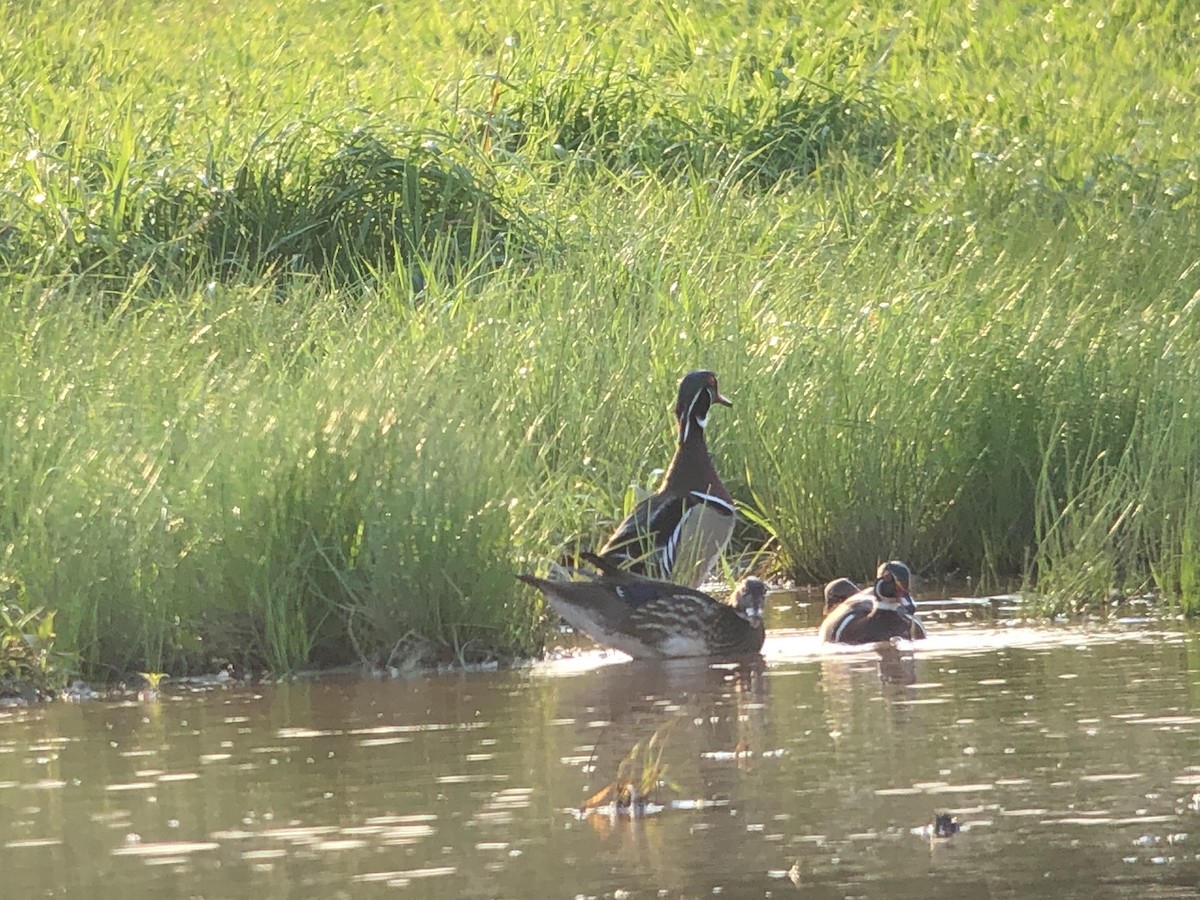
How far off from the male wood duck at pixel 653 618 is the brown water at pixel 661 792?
162mm

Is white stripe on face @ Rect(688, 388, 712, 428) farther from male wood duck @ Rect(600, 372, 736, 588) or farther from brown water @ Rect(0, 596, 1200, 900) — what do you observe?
brown water @ Rect(0, 596, 1200, 900)

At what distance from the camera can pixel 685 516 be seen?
402 inches

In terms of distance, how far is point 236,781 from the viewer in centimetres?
685

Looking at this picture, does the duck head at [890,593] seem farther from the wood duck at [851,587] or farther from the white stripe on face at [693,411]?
the white stripe on face at [693,411]

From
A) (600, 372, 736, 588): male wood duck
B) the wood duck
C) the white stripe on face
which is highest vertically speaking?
the white stripe on face

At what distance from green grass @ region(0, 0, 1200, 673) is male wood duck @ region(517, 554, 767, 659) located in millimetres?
245

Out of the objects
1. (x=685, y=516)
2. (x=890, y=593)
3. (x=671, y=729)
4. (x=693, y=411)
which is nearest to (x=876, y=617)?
(x=890, y=593)

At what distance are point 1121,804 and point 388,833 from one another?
1654 millimetres

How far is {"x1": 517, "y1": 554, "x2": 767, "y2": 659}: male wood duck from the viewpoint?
29.8 feet

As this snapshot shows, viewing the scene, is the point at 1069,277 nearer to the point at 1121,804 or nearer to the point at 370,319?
the point at 370,319

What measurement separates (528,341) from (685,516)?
1954 millimetres

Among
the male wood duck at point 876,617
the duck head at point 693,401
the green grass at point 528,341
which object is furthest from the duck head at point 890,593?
the duck head at point 693,401

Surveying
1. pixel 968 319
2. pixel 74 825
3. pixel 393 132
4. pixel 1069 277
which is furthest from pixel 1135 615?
pixel 393 132

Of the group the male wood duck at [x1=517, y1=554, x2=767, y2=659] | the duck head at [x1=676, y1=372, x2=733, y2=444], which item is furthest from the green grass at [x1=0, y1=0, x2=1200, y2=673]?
the duck head at [x1=676, y1=372, x2=733, y2=444]
